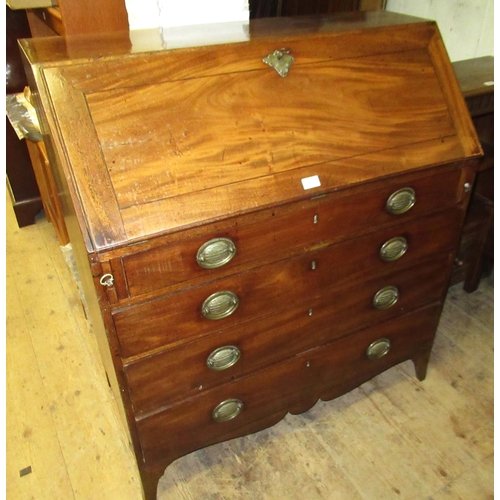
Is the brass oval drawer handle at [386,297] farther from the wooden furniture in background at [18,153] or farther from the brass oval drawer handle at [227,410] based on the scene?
the wooden furniture in background at [18,153]

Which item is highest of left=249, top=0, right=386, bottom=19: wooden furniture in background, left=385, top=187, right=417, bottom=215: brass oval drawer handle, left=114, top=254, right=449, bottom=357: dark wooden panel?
left=249, top=0, right=386, bottom=19: wooden furniture in background

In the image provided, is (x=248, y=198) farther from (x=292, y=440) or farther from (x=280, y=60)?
(x=292, y=440)

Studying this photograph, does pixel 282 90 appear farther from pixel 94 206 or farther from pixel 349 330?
pixel 349 330

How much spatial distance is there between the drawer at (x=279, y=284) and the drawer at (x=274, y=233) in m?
0.04

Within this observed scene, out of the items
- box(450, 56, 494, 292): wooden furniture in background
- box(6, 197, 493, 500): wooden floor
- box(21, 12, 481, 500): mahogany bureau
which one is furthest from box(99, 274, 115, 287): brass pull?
box(450, 56, 494, 292): wooden furniture in background

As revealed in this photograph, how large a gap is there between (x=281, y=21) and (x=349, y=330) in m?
0.98

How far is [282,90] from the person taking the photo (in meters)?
1.12

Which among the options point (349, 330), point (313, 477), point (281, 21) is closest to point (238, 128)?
point (281, 21)

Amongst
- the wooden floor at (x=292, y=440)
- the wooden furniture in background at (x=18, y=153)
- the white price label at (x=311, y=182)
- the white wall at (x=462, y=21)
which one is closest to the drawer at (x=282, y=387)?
the wooden floor at (x=292, y=440)

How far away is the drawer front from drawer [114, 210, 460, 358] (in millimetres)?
35

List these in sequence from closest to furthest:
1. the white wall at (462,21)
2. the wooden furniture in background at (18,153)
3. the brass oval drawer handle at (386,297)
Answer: the brass oval drawer handle at (386,297)
the white wall at (462,21)
the wooden furniture in background at (18,153)

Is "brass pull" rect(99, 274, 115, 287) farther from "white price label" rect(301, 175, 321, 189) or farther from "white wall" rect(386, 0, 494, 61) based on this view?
"white wall" rect(386, 0, 494, 61)

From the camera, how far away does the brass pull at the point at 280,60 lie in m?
1.11

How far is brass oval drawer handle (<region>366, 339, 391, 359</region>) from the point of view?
1560 millimetres
